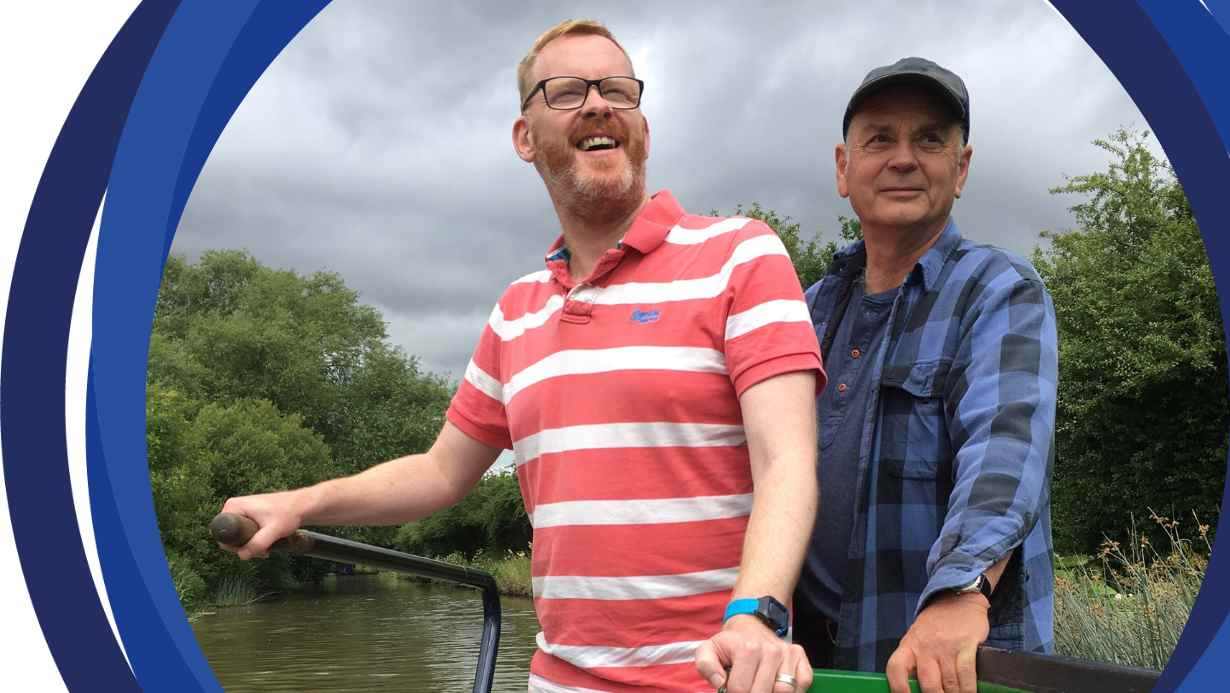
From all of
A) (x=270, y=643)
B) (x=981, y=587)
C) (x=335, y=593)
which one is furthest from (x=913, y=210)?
(x=335, y=593)

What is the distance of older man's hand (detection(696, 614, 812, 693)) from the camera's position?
1352mm

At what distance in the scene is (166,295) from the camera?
1777 inches

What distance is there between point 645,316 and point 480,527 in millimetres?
41204

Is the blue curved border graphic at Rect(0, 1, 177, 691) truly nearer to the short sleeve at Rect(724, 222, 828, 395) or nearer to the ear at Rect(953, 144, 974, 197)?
the short sleeve at Rect(724, 222, 828, 395)

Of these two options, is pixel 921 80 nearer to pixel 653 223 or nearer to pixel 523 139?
pixel 653 223

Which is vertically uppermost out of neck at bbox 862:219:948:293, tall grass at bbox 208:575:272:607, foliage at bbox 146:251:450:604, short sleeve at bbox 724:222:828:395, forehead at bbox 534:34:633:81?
foliage at bbox 146:251:450:604

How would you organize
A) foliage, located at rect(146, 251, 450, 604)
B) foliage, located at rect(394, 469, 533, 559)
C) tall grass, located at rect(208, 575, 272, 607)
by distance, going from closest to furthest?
foliage, located at rect(146, 251, 450, 604)
tall grass, located at rect(208, 575, 272, 607)
foliage, located at rect(394, 469, 533, 559)

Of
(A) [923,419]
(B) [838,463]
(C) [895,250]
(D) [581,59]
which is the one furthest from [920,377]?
(D) [581,59]

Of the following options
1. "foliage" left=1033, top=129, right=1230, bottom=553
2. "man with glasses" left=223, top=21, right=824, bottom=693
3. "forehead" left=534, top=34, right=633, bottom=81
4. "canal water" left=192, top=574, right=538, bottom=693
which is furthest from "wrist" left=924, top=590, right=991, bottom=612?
"foliage" left=1033, top=129, right=1230, bottom=553

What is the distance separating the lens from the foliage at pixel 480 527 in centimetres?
3894

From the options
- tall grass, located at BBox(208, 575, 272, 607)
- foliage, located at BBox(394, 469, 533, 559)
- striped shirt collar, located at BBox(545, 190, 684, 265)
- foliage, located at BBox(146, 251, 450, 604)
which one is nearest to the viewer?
striped shirt collar, located at BBox(545, 190, 684, 265)

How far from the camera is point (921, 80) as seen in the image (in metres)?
2.20

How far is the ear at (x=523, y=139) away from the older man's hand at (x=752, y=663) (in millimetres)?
1133

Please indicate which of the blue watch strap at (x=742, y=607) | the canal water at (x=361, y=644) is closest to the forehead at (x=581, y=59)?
the blue watch strap at (x=742, y=607)
